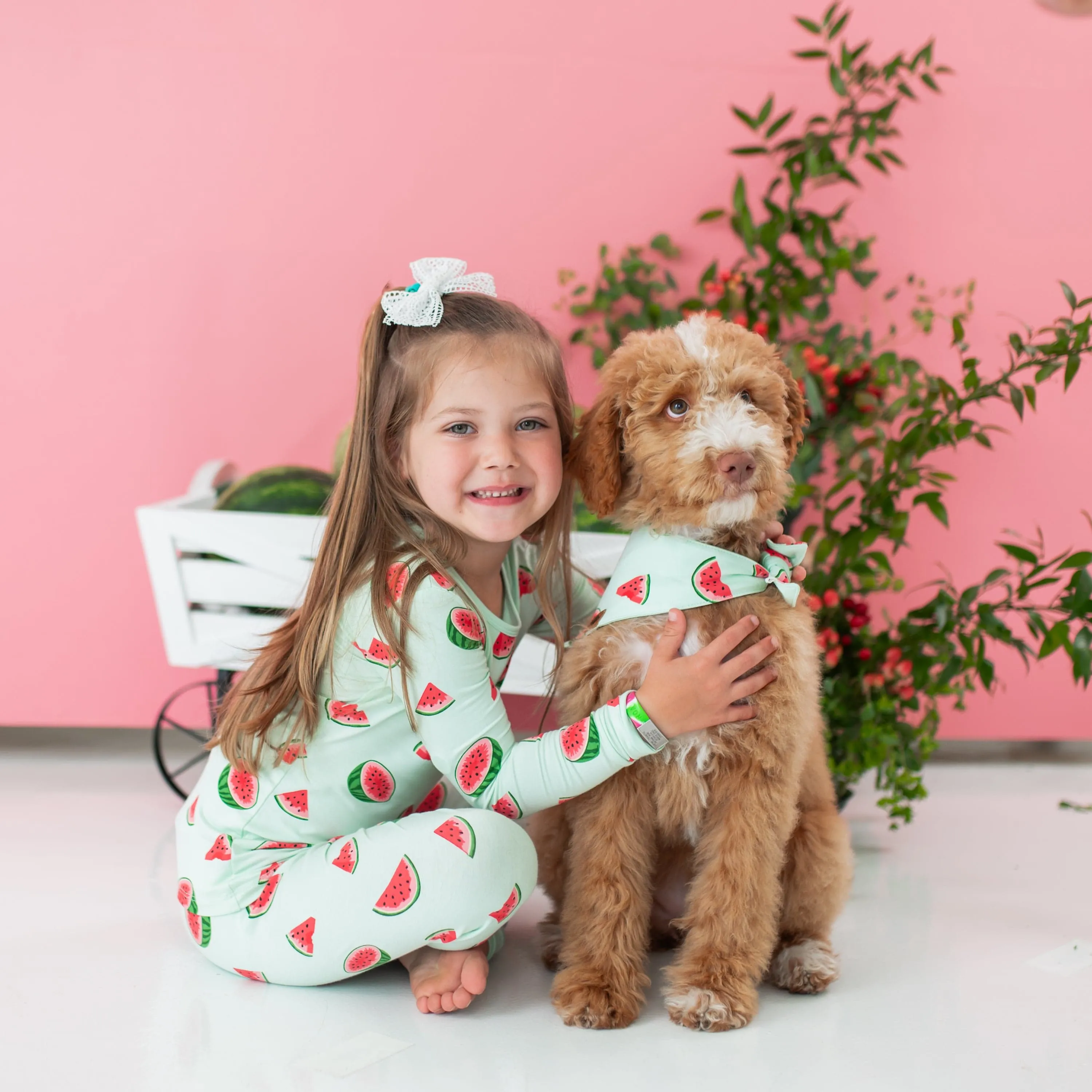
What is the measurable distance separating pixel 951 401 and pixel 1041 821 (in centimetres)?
101

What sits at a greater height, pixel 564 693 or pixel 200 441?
pixel 200 441

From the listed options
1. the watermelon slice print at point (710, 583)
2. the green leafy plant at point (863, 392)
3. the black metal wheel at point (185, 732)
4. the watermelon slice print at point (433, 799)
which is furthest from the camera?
the black metal wheel at point (185, 732)

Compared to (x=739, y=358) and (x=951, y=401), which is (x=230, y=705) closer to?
(x=739, y=358)

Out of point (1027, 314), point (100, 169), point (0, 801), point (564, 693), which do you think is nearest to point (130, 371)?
point (100, 169)

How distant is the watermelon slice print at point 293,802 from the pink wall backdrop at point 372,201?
153cm

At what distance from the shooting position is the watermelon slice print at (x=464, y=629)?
4.83ft

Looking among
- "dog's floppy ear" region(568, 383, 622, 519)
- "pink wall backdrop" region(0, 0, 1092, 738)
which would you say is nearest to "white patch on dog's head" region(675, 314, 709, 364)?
"dog's floppy ear" region(568, 383, 622, 519)

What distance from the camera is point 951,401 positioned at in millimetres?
2215

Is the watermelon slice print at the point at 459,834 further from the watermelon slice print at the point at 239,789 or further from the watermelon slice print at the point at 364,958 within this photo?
the watermelon slice print at the point at 239,789

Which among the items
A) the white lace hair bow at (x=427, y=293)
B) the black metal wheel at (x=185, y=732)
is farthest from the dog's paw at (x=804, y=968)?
the black metal wheel at (x=185, y=732)

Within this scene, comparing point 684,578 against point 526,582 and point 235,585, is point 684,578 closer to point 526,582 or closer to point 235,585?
point 526,582

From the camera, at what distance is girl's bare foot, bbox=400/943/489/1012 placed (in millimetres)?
1466

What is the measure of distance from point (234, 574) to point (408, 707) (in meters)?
1.01

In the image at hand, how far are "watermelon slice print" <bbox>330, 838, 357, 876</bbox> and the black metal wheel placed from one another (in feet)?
3.70
